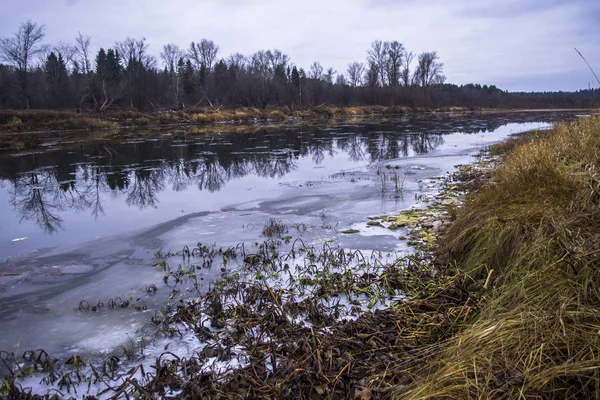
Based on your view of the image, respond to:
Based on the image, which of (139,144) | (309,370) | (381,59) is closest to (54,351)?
(309,370)

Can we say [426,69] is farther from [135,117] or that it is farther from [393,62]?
[135,117]

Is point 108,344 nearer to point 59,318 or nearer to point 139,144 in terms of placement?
point 59,318

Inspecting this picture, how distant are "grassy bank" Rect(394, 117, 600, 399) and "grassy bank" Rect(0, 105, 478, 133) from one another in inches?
1428

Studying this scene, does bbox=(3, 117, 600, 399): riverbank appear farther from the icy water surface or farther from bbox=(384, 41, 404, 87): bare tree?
bbox=(384, 41, 404, 87): bare tree

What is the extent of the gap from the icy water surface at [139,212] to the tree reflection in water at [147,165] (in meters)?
0.05

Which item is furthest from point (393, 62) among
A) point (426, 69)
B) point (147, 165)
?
point (147, 165)

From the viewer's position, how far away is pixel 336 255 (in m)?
5.56

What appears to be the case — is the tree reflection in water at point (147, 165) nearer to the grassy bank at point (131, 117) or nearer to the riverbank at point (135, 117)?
the riverbank at point (135, 117)

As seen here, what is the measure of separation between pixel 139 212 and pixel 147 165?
7160 millimetres

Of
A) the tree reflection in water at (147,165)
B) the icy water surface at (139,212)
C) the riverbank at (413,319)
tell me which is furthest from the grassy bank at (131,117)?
the riverbank at (413,319)

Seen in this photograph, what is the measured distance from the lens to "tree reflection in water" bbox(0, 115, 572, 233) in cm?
1028

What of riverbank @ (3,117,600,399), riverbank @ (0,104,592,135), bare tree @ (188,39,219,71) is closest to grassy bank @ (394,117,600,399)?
riverbank @ (3,117,600,399)

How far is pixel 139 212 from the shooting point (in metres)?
9.02

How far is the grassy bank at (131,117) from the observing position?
33406 millimetres
